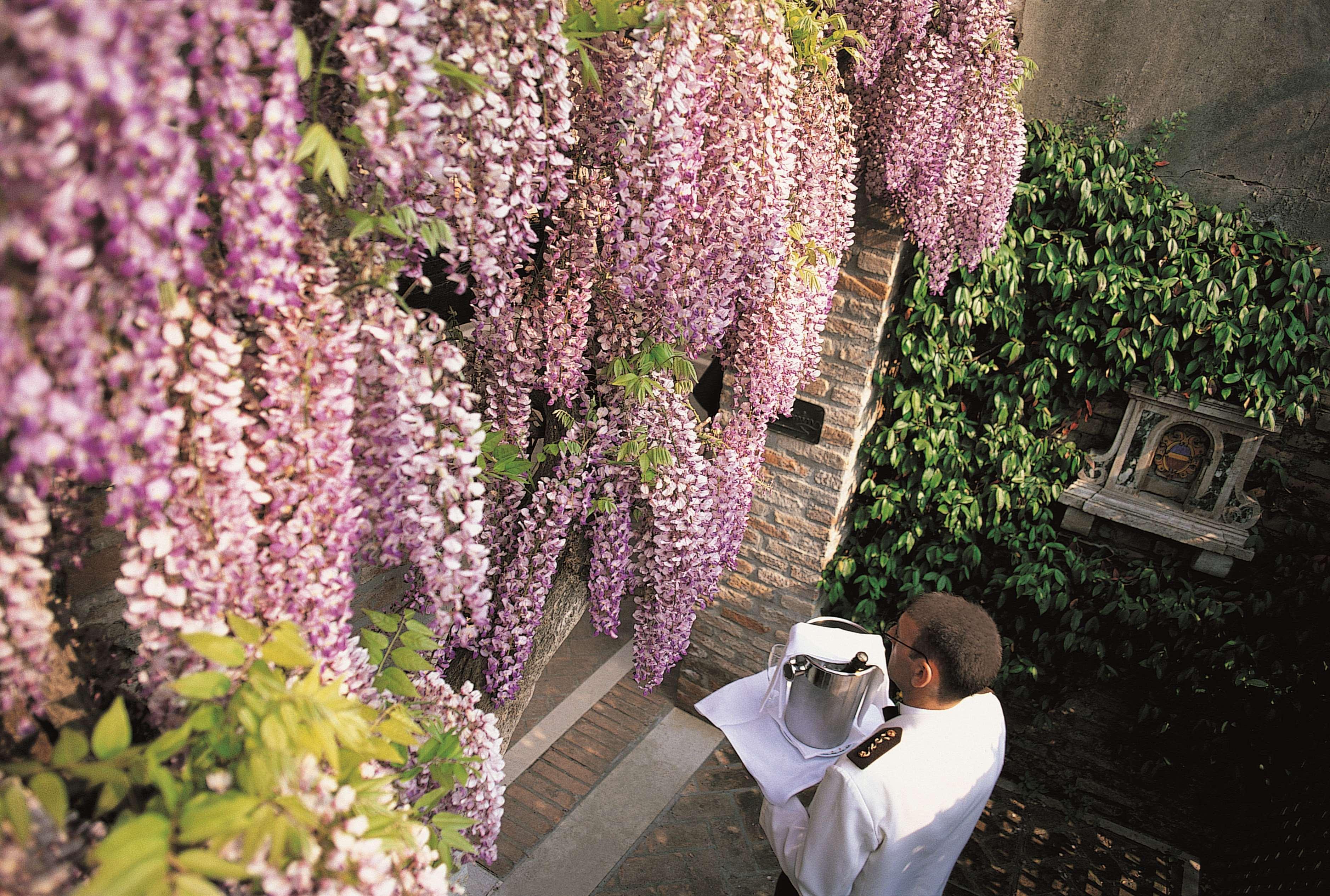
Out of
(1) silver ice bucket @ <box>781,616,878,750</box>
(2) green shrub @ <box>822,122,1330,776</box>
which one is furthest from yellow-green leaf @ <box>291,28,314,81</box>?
(2) green shrub @ <box>822,122,1330,776</box>

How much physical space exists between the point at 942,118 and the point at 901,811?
2614 mm

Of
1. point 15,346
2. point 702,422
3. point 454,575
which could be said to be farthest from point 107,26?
point 702,422

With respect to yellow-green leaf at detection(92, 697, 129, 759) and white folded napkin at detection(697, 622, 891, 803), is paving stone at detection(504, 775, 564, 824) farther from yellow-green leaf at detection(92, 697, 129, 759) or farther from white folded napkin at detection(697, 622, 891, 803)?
yellow-green leaf at detection(92, 697, 129, 759)

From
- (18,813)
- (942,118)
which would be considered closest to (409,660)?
(18,813)

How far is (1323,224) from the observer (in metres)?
3.42

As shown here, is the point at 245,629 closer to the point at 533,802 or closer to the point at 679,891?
the point at 679,891

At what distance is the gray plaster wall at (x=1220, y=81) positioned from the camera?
3357 mm

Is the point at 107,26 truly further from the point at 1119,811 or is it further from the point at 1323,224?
the point at 1119,811

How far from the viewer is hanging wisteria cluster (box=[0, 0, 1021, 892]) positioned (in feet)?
2.40

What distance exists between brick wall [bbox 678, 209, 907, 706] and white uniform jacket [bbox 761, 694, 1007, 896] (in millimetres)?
1713

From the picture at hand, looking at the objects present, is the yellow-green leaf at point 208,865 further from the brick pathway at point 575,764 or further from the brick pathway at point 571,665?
the brick pathway at point 571,665

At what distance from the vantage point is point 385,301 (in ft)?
3.95

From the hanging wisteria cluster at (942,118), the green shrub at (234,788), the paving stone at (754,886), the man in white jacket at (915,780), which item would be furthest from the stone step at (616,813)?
the hanging wisteria cluster at (942,118)

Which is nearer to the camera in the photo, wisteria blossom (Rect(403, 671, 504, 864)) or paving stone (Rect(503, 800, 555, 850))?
wisteria blossom (Rect(403, 671, 504, 864))
